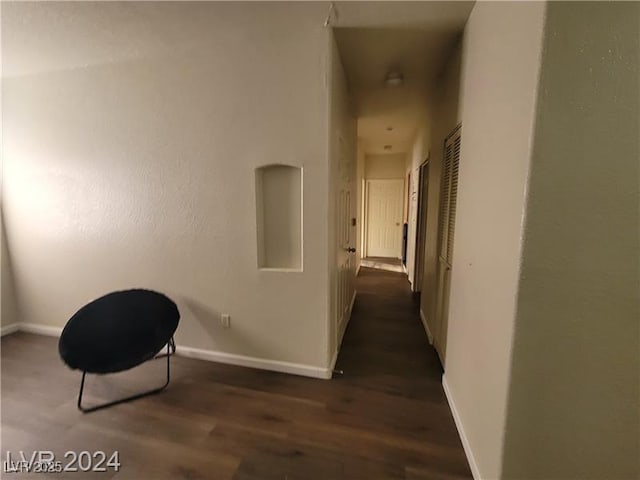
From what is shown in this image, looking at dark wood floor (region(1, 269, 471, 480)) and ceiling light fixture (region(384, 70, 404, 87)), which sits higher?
ceiling light fixture (region(384, 70, 404, 87))

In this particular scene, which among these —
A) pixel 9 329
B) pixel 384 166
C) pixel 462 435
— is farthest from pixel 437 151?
pixel 9 329

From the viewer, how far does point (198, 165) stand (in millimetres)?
2201

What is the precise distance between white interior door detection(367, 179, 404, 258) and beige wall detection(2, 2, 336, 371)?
191 inches

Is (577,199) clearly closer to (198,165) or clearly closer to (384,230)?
(198,165)

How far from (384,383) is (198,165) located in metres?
2.35

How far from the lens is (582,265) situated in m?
0.99

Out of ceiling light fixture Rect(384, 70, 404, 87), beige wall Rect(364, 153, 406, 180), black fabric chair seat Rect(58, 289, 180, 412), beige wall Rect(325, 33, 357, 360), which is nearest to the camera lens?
black fabric chair seat Rect(58, 289, 180, 412)

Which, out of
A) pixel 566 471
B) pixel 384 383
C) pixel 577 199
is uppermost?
pixel 577 199

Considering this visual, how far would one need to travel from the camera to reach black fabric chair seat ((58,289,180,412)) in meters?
1.84

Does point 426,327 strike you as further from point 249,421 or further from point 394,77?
point 394,77

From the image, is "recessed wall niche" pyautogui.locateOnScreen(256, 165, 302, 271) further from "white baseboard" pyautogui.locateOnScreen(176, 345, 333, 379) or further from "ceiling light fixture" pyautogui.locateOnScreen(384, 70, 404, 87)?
"ceiling light fixture" pyautogui.locateOnScreen(384, 70, 404, 87)

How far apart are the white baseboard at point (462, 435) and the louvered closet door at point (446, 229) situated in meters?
0.34

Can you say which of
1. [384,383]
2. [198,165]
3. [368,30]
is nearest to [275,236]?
[198,165]

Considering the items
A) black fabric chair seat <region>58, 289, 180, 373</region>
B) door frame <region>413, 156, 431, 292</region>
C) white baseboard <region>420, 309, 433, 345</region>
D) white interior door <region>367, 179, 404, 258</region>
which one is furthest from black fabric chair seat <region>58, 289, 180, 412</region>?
white interior door <region>367, 179, 404, 258</region>
